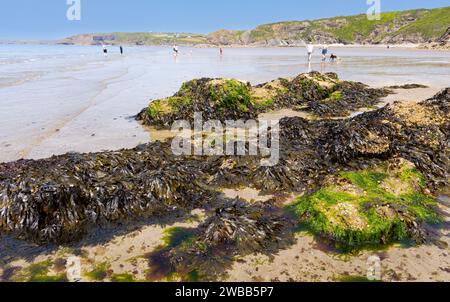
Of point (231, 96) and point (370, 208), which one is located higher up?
point (231, 96)

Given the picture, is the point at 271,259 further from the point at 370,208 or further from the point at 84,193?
the point at 84,193

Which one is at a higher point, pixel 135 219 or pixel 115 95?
pixel 115 95

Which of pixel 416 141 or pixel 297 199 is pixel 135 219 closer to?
pixel 297 199

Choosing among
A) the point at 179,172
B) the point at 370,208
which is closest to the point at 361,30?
the point at 179,172

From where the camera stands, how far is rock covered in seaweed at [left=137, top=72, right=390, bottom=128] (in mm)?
11008

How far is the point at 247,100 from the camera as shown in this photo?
465 inches

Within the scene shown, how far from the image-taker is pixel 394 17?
13362 centimetres

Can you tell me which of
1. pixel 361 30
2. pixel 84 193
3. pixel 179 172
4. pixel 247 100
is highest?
pixel 361 30

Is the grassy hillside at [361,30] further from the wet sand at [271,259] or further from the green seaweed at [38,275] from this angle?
the green seaweed at [38,275]

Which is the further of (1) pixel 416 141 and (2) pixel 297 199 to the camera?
(1) pixel 416 141

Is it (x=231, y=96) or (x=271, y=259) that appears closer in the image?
(x=271, y=259)

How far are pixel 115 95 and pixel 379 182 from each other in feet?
41.9

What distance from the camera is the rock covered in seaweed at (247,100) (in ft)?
36.1
